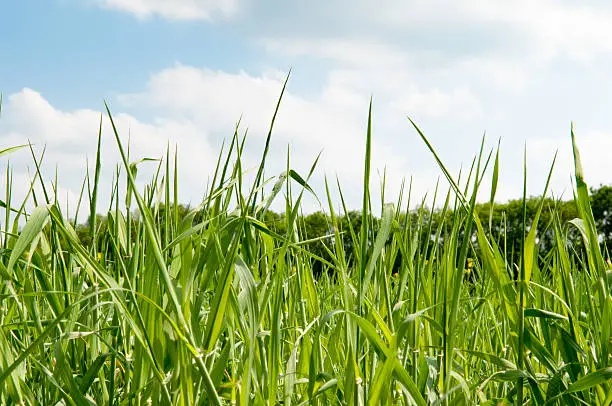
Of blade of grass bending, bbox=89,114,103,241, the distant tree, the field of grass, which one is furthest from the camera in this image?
the distant tree

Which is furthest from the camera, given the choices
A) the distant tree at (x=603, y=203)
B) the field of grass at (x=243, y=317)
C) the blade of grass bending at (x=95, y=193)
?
the distant tree at (x=603, y=203)

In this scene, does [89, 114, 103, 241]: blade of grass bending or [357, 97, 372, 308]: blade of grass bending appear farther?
[89, 114, 103, 241]: blade of grass bending

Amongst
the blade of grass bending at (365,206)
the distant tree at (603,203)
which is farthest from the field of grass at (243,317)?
the distant tree at (603,203)

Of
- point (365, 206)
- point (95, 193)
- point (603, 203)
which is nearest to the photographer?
point (365, 206)

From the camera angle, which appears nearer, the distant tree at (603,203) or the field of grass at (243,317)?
the field of grass at (243,317)

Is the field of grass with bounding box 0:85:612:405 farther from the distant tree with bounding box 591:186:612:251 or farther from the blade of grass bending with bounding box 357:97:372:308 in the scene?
the distant tree with bounding box 591:186:612:251

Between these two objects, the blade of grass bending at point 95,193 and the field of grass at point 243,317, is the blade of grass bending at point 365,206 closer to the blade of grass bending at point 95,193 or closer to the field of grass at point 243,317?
the field of grass at point 243,317

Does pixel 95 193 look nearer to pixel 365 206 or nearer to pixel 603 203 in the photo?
pixel 365 206

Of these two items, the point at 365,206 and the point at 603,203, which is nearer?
the point at 365,206

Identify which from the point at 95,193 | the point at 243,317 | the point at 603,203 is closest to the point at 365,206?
the point at 243,317

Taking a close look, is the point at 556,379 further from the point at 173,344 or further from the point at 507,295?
the point at 173,344

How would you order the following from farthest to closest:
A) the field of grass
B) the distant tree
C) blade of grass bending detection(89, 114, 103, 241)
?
the distant tree
blade of grass bending detection(89, 114, 103, 241)
the field of grass

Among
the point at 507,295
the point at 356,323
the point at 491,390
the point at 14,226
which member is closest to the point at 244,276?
the point at 356,323

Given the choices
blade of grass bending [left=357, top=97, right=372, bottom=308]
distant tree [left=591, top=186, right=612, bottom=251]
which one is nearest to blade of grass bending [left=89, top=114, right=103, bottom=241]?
blade of grass bending [left=357, top=97, right=372, bottom=308]
